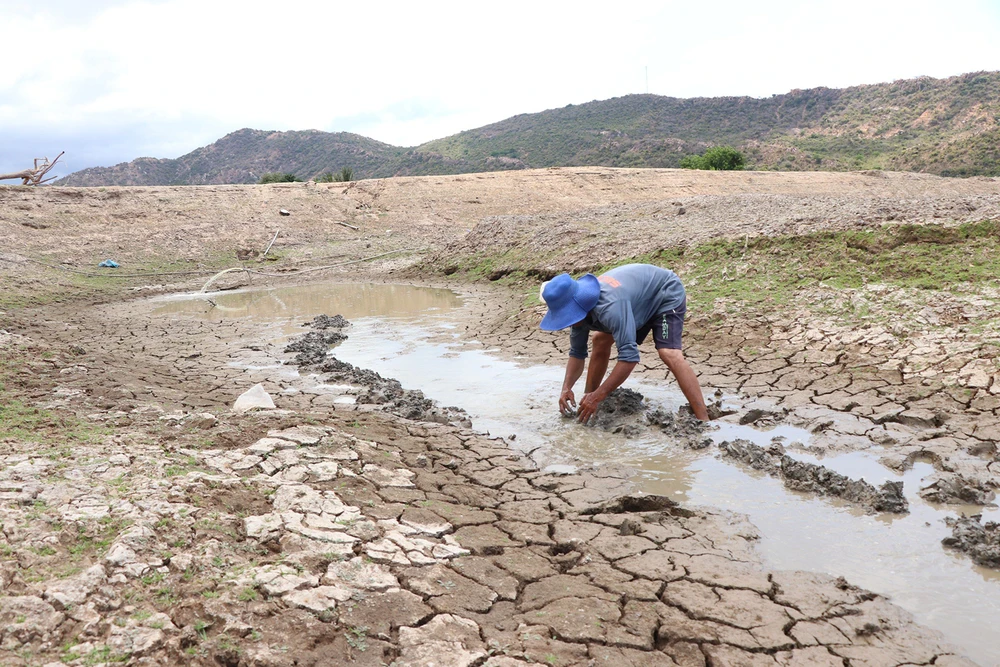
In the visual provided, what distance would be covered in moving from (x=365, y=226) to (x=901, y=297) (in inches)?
736

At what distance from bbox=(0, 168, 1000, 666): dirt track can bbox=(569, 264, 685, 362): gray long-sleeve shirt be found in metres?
1.00

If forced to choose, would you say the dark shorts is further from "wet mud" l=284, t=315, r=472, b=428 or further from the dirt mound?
the dirt mound

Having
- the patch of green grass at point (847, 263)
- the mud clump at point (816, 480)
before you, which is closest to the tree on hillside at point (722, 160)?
the patch of green grass at point (847, 263)

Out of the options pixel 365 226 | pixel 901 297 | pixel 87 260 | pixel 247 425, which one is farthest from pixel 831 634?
pixel 365 226

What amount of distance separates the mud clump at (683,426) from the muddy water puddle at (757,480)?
0.22ft

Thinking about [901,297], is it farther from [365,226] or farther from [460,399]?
[365,226]

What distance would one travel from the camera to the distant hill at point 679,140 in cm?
4031

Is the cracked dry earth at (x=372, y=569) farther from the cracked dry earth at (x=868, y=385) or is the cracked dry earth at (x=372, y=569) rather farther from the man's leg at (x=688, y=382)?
the cracked dry earth at (x=868, y=385)

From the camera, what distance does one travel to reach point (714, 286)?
8289 millimetres

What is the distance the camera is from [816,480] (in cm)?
400

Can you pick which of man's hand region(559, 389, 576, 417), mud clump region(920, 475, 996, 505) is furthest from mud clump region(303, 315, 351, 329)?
mud clump region(920, 475, 996, 505)

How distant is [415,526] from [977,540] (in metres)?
2.60

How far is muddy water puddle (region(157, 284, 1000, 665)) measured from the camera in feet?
9.70

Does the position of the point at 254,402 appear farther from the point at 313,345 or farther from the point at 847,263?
the point at 847,263
